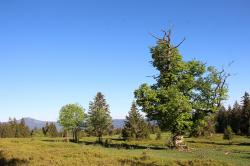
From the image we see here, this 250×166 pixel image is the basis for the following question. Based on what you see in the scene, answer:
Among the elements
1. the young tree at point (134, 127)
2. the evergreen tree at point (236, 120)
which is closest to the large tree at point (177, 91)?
the young tree at point (134, 127)

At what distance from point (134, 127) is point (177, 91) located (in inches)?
2094

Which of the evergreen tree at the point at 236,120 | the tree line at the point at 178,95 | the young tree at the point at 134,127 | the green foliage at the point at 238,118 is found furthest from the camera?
the evergreen tree at the point at 236,120

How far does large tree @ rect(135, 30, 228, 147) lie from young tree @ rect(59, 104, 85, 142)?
5840 cm

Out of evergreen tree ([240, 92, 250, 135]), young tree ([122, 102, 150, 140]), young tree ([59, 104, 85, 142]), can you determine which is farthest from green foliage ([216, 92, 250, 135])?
young tree ([59, 104, 85, 142])

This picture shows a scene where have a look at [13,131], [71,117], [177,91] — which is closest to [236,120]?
[71,117]

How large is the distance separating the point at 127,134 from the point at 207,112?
1977 inches

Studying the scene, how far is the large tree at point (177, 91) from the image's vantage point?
146 feet

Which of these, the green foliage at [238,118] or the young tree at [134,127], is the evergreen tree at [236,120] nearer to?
the green foliage at [238,118]

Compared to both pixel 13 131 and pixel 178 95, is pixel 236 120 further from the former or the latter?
pixel 13 131

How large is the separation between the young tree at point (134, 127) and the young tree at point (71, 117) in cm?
1440

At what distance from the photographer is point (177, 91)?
44.3 metres

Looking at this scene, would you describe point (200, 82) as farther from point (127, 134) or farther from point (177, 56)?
point (127, 134)

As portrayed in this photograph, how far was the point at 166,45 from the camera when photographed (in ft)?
157

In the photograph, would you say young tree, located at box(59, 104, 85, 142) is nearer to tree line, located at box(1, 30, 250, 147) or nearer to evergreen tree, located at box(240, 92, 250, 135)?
evergreen tree, located at box(240, 92, 250, 135)
